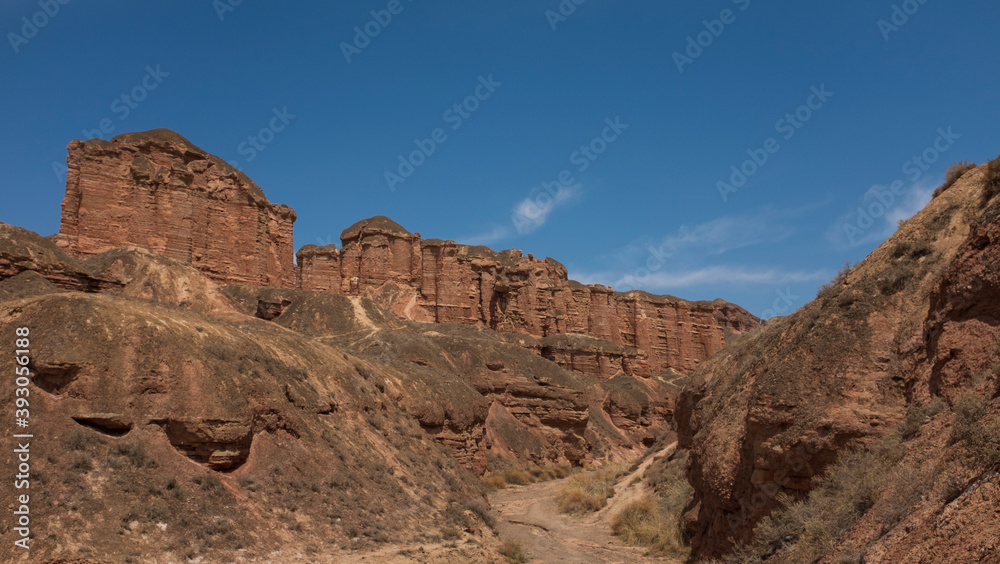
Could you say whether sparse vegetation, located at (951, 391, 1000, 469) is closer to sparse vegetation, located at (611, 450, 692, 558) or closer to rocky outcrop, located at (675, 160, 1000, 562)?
rocky outcrop, located at (675, 160, 1000, 562)

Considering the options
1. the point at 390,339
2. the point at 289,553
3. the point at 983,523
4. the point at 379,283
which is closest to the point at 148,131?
the point at 390,339

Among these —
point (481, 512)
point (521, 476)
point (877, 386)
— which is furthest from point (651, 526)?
point (521, 476)

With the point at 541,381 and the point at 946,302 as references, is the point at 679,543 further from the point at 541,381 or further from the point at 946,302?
the point at 541,381

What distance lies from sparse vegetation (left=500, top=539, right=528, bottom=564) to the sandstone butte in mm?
36408

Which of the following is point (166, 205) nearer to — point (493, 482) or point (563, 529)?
point (493, 482)

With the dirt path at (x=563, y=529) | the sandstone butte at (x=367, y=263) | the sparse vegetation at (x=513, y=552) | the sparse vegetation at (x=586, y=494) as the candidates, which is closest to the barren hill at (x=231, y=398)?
the sandstone butte at (x=367, y=263)

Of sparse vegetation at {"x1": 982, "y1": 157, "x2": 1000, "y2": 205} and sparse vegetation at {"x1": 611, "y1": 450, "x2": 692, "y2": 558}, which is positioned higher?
sparse vegetation at {"x1": 982, "y1": 157, "x2": 1000, "y2": 205}

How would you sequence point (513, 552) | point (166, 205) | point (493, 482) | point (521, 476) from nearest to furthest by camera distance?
point (513, 552)
point (493, 482)
point (521, 476)
point (166, 205)

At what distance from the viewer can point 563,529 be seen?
23.0m

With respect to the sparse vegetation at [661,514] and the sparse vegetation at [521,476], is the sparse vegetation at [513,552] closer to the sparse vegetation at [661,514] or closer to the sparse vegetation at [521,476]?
the sparse vegetation at [661,514]

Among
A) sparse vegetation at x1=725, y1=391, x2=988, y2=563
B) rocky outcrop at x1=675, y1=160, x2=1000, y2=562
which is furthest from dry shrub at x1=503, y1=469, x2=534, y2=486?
sparse vegetation at x1=725, y1=391, x2=988, y2=563

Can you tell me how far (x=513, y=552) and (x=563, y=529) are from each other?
548 cm

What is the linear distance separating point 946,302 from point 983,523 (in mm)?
4612

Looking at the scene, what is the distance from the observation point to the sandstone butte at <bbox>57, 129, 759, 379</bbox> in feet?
146
